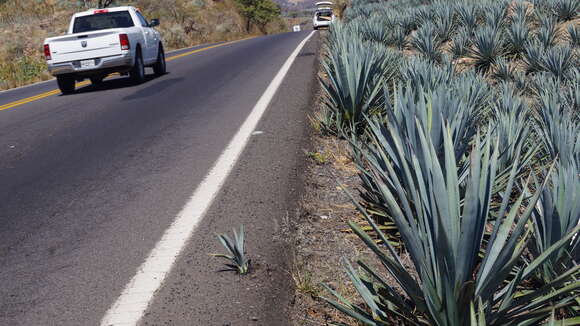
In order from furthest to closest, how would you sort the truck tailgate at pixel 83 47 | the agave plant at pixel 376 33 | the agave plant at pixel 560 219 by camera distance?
the agave plant at pixel 376 33 < the truck tailgate at pixel 83 47 < the agave plant at pixel 560 219

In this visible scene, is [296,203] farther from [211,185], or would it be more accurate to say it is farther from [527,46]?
[527,46]

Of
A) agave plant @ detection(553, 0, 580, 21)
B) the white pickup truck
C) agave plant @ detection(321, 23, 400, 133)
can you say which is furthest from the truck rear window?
agave plant @ detection(553, 0, 580, 21)

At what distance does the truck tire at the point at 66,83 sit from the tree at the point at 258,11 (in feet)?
146

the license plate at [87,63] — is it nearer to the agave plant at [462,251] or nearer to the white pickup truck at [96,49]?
the white pickup truck at [96,49]

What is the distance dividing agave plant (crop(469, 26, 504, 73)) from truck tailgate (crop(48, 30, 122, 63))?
729cm

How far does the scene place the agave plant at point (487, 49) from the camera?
1165 cm

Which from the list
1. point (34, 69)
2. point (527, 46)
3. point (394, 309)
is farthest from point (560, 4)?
point (34, 69)

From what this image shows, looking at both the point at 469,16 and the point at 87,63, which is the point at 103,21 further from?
the point at 469,16

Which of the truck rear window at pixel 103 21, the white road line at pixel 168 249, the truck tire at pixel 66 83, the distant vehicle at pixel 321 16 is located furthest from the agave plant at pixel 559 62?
the distant vehicle at pixel 321 16

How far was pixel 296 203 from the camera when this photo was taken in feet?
13.8

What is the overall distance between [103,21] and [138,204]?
977 cm

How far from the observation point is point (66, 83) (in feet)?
41.2

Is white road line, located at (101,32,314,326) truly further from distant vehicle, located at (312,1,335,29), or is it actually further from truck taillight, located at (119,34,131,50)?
distant vehicle, located at (312,1,335,29)

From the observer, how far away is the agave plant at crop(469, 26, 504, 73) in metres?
11.6
